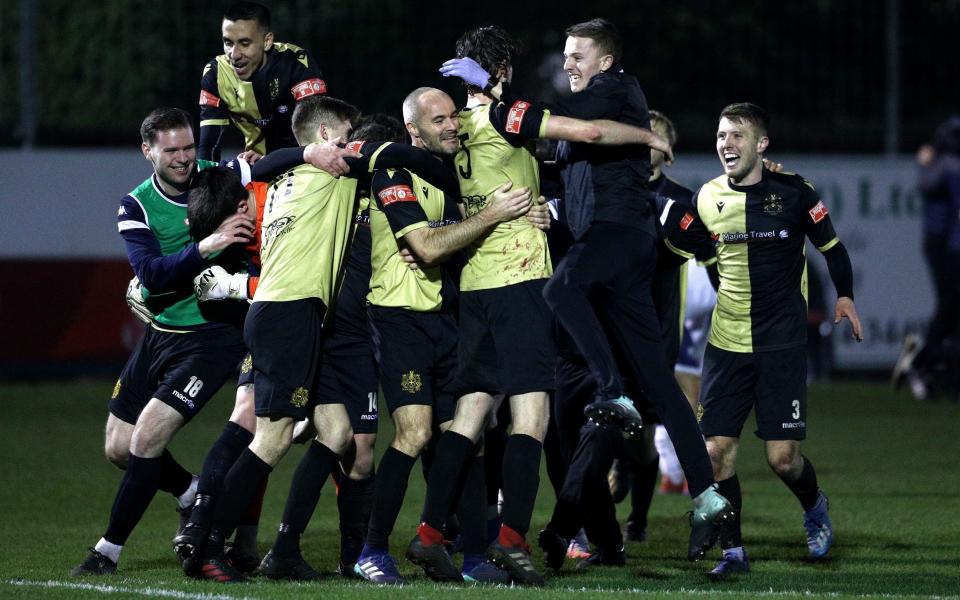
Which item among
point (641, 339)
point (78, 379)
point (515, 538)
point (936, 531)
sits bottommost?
point (78, 379)

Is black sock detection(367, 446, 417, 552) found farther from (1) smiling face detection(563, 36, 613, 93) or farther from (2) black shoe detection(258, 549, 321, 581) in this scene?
(1) smiling face detection(563, 36, 613, 93)

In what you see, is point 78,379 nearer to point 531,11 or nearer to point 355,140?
point 531,11

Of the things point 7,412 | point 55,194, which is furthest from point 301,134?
point 55,194

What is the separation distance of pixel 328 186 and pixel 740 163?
206 cm

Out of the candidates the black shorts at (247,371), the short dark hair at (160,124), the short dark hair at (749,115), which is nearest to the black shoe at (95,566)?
the black shorts at (247,371)

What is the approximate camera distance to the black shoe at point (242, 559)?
22.7ft

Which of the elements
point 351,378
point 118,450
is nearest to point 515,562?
point 351,378

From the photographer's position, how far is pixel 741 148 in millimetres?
7211

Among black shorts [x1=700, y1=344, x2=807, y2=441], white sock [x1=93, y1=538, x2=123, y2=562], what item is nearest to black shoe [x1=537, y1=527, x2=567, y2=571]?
black shorts [x1=700, y1=344, x2=807, y2=441]

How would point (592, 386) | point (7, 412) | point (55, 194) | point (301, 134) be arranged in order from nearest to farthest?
point (301, 134) → point (592, 386) → point (7, 412) → point (55, 194)

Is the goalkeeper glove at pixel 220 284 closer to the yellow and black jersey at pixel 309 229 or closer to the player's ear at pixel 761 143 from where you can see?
the yellow and black jersey at pixel 309 229

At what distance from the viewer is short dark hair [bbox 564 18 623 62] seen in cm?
682

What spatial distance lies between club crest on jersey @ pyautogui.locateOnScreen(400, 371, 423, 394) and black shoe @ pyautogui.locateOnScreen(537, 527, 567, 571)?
96 centimetres

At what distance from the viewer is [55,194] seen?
54.6 feet
